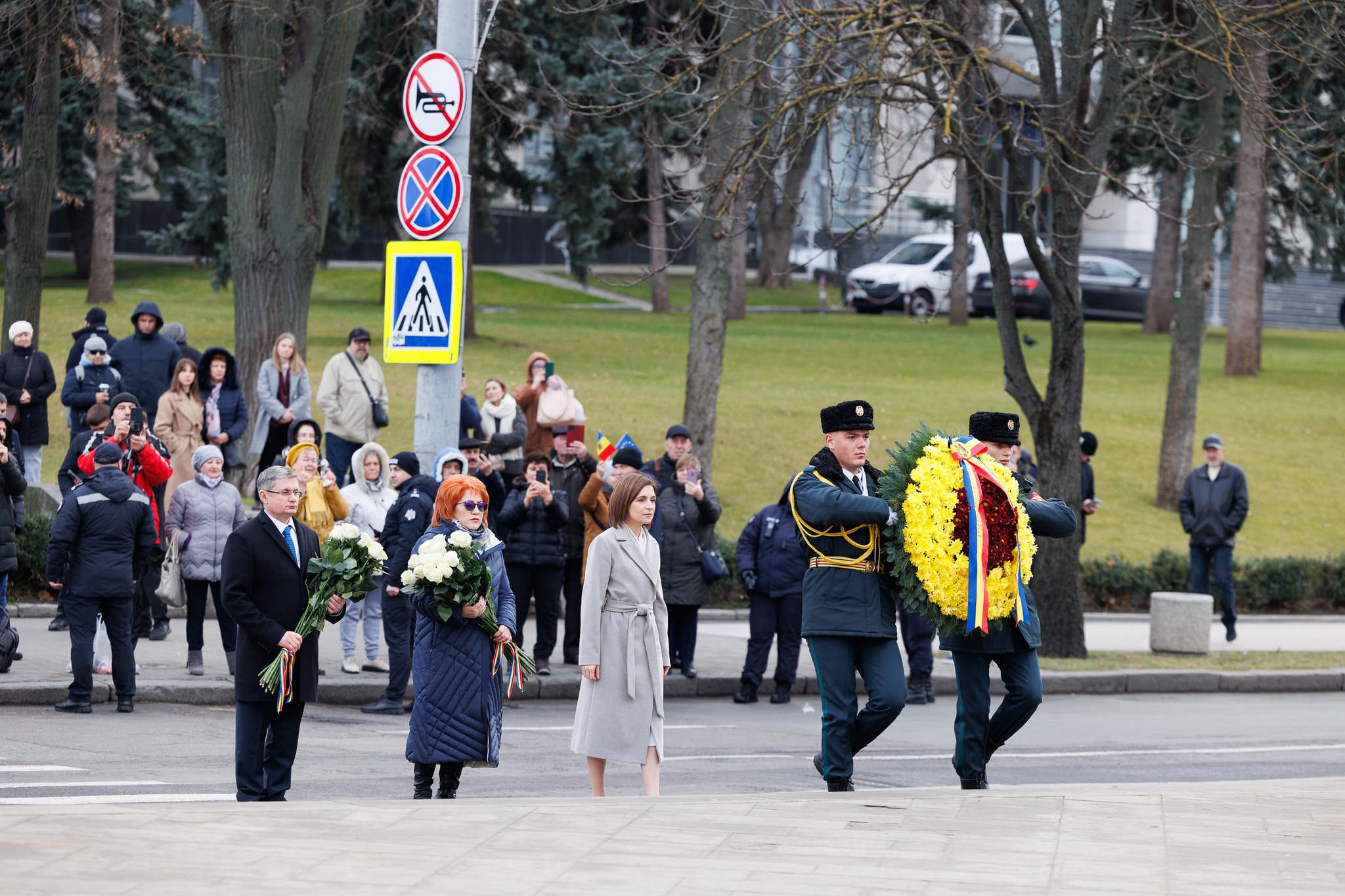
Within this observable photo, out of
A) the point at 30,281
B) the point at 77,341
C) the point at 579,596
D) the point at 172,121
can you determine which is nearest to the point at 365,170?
the point at 172,121

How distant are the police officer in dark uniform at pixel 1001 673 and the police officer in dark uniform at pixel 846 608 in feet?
1.44

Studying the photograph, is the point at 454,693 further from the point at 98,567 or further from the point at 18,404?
the point at 18,404

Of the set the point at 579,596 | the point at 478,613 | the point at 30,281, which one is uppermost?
the point at 30,281

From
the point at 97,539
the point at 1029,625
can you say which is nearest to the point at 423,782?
the point at 1029,625

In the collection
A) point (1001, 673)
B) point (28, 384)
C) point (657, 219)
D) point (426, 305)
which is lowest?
point (1001, 673)

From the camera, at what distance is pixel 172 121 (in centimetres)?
3622

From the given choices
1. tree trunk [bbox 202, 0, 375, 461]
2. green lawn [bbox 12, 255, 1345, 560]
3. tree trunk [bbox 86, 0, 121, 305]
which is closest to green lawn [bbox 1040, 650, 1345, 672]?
green lawn [bbox 12, 255, 1345, 560]

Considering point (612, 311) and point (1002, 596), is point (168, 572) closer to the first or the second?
point (1002, 596)

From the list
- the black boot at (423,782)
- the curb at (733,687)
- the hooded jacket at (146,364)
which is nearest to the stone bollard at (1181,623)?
the curb at (733,687)

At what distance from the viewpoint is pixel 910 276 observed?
4191cm

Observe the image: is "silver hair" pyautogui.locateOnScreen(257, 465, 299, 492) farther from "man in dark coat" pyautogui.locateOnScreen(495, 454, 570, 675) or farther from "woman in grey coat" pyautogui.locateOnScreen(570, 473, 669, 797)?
"man in dark coat" pyautogui.locateOnScreen(495, 454, 570, 675)

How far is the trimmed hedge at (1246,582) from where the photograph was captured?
63.7 ft

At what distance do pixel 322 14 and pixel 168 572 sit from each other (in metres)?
7.60

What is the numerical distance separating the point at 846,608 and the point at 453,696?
1.94 metres
